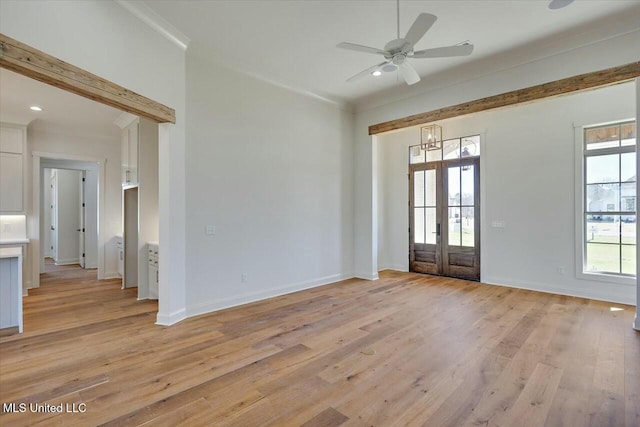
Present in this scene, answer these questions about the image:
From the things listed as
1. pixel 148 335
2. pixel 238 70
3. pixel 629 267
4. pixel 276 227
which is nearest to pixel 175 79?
pixel 238 70

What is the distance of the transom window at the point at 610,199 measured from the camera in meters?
4.55

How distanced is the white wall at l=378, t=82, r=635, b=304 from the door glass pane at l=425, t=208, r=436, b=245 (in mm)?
1021

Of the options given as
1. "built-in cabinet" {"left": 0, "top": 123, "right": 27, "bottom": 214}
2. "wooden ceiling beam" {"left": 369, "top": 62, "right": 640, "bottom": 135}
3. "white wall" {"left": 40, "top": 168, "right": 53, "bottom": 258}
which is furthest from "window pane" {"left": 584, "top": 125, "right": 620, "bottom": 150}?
"white wall" {"left": 40, "top": 168, "right": 53, "bottom": 258}

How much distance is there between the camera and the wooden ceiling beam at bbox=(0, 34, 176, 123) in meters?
2.09

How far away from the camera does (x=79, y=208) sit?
8.66 meters

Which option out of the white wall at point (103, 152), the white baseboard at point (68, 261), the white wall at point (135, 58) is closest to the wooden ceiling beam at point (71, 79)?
the white wall at point (135, 58)

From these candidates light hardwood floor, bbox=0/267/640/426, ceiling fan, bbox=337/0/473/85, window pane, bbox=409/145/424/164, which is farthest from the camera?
window pane, bbox=409/145/424/164

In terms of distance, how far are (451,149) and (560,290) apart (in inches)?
125

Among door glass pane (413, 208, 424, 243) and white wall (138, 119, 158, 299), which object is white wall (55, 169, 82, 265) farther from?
door glass pane (413, 208, 424, 243)

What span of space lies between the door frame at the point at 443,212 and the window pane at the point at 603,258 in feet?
5.22

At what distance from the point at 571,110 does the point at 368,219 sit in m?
3.77

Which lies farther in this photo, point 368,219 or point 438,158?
point 438,158

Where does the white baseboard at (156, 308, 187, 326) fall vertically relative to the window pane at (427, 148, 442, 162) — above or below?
below

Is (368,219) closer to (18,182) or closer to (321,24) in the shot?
(321,24)
